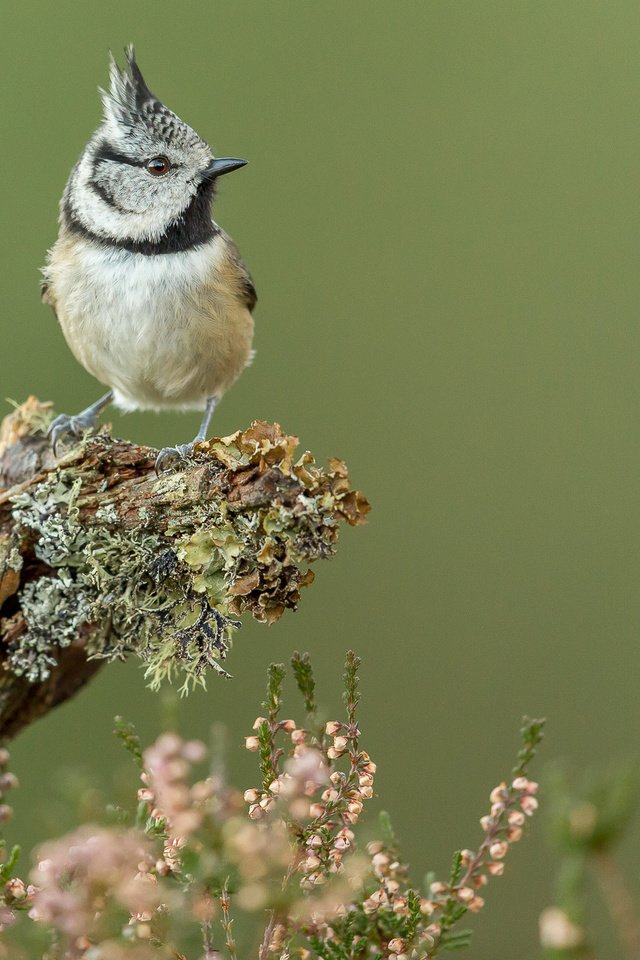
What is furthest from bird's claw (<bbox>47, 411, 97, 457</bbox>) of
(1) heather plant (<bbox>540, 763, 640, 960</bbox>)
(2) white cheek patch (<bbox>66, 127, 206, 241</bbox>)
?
(1) heather plant (<bbox>540, 763, 640, 960</bbox>)

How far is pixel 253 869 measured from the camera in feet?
2.89

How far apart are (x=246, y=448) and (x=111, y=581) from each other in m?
0.36

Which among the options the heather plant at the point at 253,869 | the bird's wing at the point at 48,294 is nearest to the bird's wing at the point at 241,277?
the bird's wing at the point at 48,294

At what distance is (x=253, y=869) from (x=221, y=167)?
2490mm

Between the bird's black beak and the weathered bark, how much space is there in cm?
120

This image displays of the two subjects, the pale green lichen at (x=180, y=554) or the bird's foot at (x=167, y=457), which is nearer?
the pale green lichen at (x=180, y=554)

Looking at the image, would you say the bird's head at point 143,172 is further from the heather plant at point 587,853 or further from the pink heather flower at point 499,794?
the heather plant at point 587,853

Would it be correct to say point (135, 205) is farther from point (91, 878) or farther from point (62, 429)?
point (91, 878)

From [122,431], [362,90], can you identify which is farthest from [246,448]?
[362,90]

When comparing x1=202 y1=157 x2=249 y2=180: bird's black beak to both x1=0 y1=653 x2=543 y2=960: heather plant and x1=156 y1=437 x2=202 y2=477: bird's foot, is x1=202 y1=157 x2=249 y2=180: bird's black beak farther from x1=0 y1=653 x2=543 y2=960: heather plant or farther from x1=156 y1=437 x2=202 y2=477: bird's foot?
x1=0 y1=653 x2=543 y2=960: heather plant

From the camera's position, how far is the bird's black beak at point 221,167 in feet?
10.00

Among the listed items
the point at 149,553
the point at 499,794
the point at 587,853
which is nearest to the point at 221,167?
the point at 149,553

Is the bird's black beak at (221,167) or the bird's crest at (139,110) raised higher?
the bird's crest at (139,110)

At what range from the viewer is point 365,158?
5.26m
